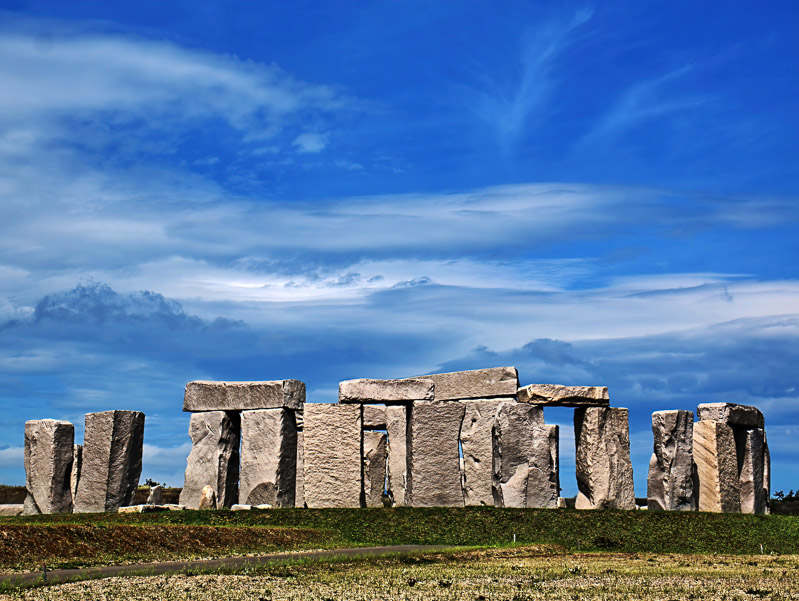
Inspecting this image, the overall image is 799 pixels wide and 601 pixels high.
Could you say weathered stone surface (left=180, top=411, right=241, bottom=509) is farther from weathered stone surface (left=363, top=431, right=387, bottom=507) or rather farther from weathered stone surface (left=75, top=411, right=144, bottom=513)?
weathered stone surface (left=363, top=431, right=387, bottom=507)

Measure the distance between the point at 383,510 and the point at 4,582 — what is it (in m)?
10.3

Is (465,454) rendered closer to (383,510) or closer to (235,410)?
(383,510)

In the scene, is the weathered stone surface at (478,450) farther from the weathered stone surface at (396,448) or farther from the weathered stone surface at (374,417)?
the weathered stone surface at (374,417)

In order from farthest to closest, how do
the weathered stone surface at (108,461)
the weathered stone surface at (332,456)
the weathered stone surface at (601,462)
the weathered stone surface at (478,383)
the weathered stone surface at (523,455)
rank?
the weathered stone surface at (478,383), the weathered stone surface at (108,461), the weathered stone surface at (601,462), the weathered stone surface at (523,455), the weathered stone surface at (332,456)

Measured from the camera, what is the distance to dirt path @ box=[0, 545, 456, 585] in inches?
492

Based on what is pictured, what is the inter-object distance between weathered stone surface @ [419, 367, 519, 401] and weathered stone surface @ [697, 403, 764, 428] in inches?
227

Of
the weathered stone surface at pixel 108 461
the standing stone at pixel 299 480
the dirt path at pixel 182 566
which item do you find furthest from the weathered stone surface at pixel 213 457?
the dirt path at pixel 182 566

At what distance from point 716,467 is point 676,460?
52.1 inches

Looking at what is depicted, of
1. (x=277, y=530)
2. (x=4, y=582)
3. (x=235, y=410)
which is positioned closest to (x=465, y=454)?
(x=235, y=410)

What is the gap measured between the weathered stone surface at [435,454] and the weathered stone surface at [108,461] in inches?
288

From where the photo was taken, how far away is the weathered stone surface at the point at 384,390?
22.2 metres

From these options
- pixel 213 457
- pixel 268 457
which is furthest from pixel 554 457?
pixel 213 457

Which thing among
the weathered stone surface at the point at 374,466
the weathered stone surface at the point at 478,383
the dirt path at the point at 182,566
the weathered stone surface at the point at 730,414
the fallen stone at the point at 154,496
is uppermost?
the weathered stone surface at the point at 478,383

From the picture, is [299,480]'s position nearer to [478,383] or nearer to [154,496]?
[478,383]
